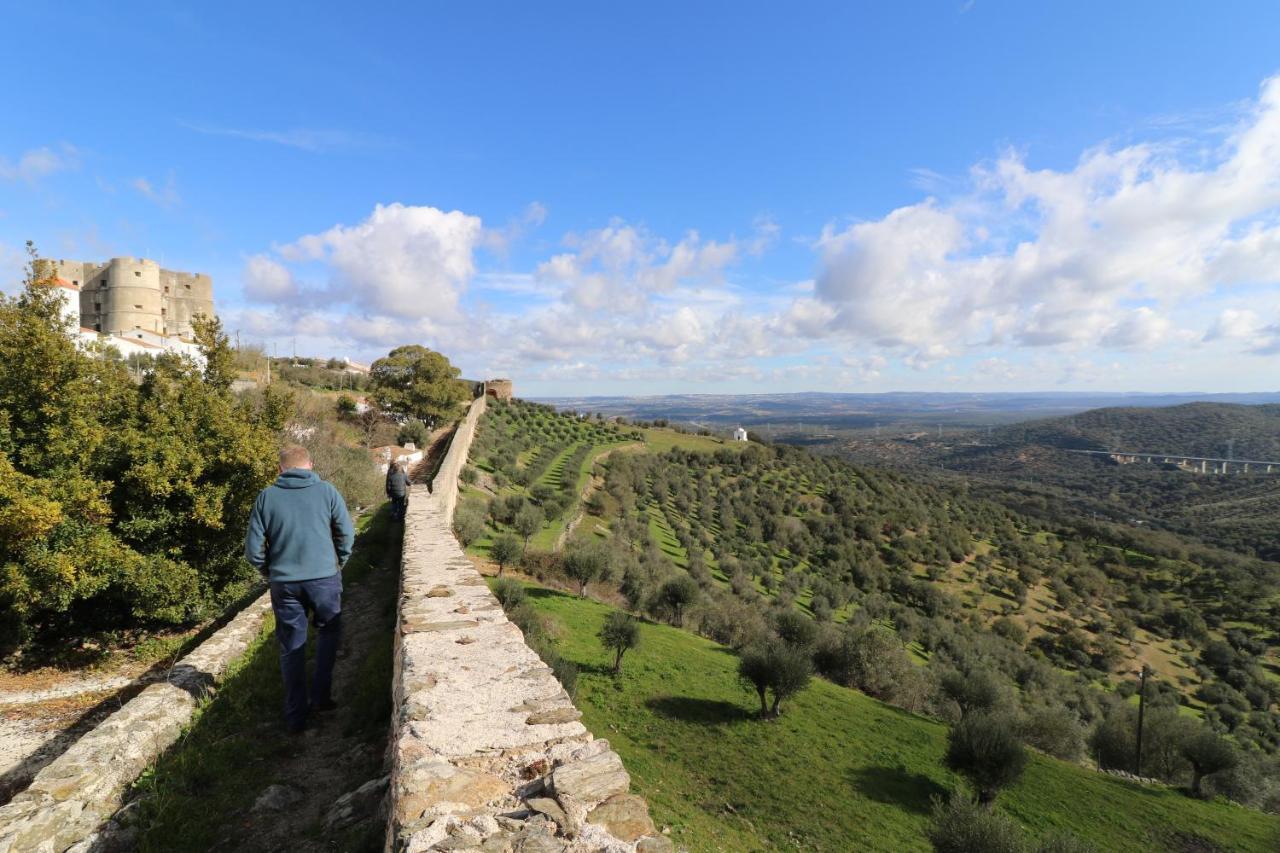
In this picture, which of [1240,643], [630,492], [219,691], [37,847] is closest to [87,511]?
[219,691]

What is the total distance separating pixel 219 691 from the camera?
17.7 feet

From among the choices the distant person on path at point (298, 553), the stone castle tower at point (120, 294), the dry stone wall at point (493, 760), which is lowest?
the dry stone wall at point (493, 760)

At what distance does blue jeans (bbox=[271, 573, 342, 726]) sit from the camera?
455 cm

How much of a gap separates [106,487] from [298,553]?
18.2 feet

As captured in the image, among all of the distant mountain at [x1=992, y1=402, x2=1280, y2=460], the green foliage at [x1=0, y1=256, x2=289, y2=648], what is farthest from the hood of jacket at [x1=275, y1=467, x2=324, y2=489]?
the distant mountain at [x1=992, y1=402, x2=1280, y2=460]

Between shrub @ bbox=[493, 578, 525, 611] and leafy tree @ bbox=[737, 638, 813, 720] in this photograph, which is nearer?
shrub @ bbox=[493, 578, 525, 611]

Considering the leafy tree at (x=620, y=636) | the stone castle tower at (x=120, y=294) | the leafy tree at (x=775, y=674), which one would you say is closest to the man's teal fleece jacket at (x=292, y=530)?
the leafy tree at (x=620, y=636)

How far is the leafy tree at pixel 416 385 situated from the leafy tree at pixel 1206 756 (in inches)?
1573

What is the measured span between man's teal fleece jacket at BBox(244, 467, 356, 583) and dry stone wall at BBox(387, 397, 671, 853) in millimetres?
1048

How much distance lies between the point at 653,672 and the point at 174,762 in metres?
13.4

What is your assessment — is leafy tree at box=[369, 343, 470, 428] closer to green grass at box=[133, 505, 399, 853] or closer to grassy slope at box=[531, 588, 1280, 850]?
grassy slope at box=[531, 588, 1280, 850]

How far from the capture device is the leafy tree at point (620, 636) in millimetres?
15430

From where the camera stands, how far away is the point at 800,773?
12820 millimetres

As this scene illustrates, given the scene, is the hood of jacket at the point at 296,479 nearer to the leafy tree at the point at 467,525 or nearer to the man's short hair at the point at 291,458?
the man's short hair at the point at 291,458
